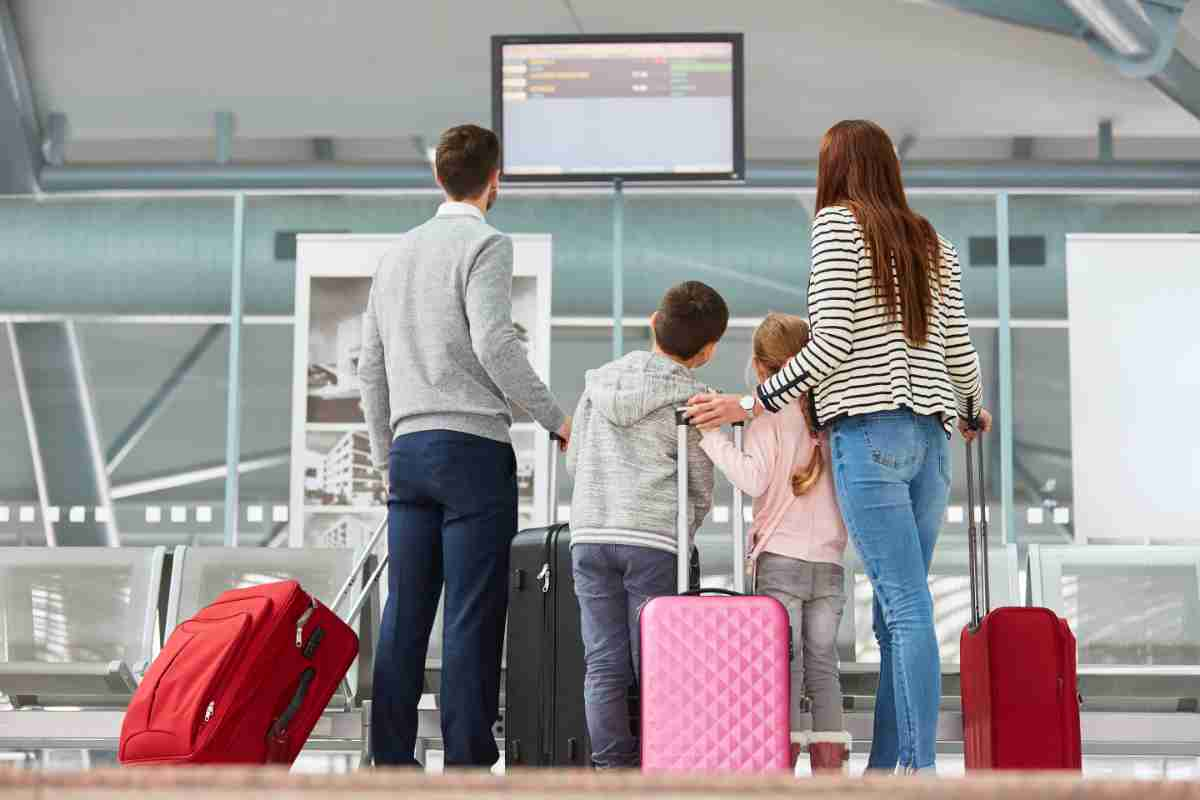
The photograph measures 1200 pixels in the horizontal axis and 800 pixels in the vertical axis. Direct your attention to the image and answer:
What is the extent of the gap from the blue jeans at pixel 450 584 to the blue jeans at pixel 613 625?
0.21 m

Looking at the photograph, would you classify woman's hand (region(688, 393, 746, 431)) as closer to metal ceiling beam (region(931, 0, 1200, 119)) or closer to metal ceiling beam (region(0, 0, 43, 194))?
metal ceiling beam (region(931, 0, 1200, 119))

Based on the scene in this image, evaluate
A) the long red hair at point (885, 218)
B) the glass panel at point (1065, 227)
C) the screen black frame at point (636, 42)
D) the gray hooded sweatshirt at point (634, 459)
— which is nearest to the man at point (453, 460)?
the gray hooded sweatshirt at point (634, 459)

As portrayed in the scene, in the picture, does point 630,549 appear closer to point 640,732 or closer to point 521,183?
point 640,732

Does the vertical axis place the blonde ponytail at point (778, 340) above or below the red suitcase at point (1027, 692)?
above

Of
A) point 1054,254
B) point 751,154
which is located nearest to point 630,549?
point 1054,254

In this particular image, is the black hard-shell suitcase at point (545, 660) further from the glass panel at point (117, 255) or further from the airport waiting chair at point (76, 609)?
the glass panel at point (117, 255)

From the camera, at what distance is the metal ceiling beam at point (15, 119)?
9953mm

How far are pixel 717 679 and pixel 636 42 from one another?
10.9ft

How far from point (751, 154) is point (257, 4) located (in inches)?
142

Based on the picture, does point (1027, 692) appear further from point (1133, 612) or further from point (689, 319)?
point (1133, 612)

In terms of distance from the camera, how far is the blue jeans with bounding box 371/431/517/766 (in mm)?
3393

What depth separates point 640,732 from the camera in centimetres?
335

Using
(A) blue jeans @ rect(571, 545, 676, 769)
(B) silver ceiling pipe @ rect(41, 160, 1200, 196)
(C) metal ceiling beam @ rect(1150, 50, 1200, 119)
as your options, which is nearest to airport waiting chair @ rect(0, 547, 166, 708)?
(A) blue jeans @ rect(571, 545, 676, 769)

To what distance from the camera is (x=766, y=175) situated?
35.6ft
